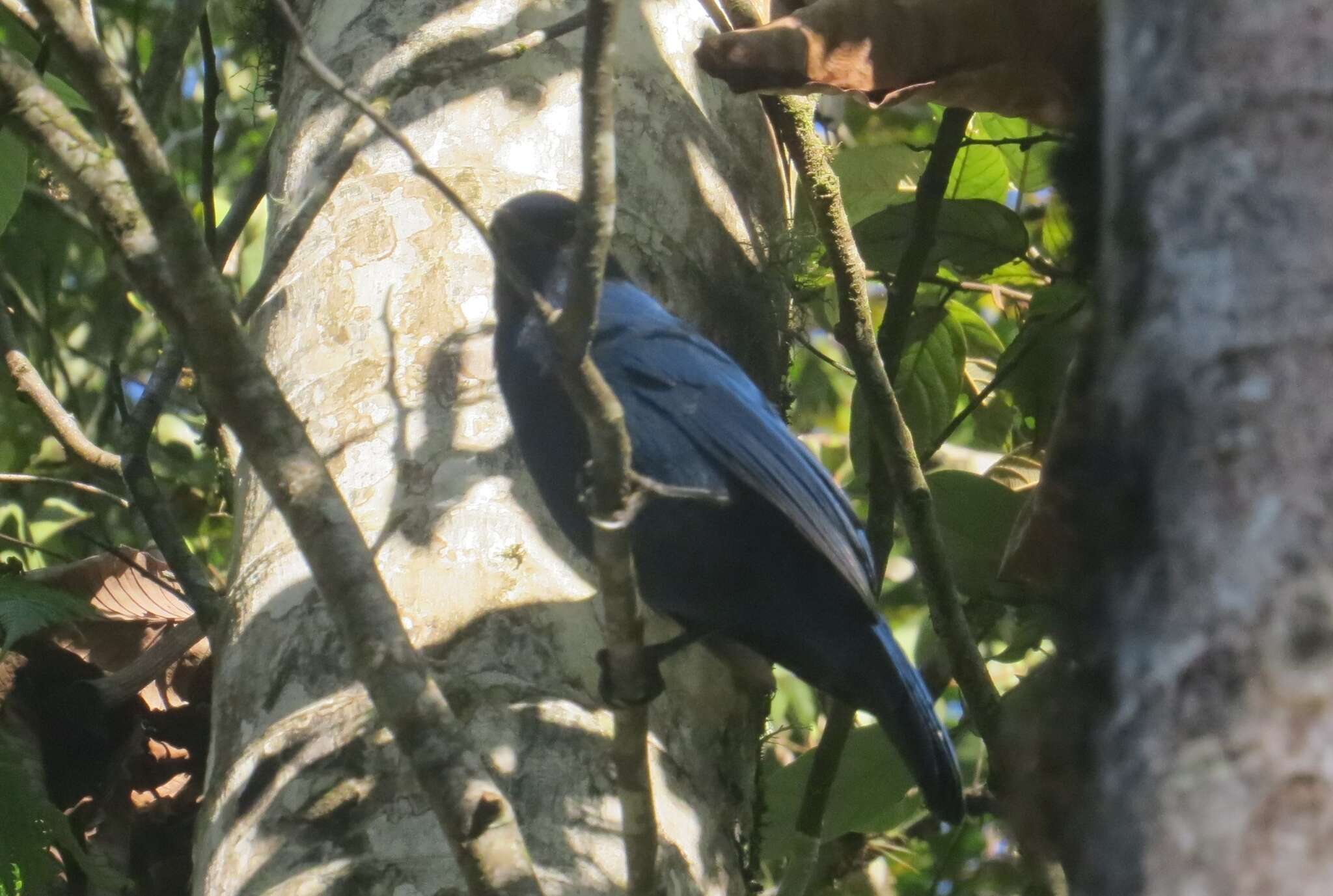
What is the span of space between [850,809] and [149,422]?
5.55ft

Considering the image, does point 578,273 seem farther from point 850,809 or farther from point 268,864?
point 850,809

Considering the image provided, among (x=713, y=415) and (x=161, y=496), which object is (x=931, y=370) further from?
(x=161, y=496)

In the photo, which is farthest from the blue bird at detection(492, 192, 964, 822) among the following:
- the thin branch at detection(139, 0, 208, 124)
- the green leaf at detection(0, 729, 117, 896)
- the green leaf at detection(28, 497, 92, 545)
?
the green leaf at detection(28, 497, 92, 545)

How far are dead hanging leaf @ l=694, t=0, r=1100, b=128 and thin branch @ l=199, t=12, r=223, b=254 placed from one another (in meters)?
1.38

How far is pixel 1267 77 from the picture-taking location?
35.6 inches

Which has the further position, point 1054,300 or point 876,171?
point 876,171

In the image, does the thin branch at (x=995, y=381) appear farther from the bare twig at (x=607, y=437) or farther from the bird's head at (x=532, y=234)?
the bare twig at (x=607, y=437)

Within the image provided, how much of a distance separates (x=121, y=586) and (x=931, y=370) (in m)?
1.96

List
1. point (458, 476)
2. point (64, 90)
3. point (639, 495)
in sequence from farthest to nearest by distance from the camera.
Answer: point (64, 90)
point (458, 476)
point (639, 495)

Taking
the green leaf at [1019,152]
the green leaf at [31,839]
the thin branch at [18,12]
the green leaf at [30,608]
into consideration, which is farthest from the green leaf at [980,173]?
the green leaf at [31,839]

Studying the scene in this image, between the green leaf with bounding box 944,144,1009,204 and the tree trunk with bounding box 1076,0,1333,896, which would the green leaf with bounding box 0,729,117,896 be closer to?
the tree trunk with bounding box 1076,0,1333,896

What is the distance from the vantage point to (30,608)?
285cm

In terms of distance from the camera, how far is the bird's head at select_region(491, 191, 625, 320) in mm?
2818

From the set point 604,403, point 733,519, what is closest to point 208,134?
point 733,519
